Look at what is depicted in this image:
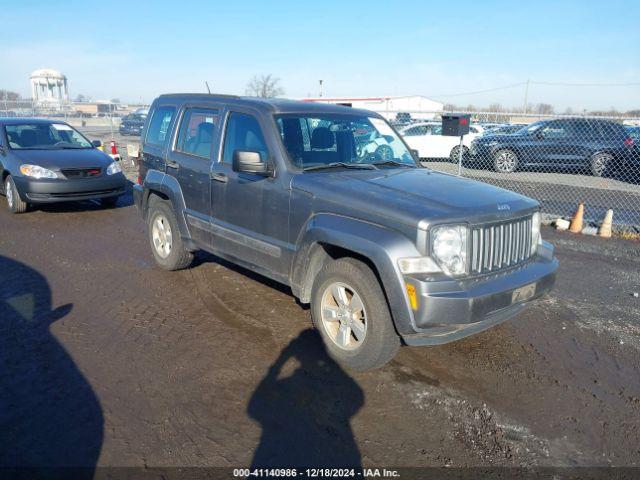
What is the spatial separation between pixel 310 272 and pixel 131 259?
11.2 ft

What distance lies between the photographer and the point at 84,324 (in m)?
4.41

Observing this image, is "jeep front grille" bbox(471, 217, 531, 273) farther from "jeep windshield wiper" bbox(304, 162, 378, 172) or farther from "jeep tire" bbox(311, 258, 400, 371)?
"jeep windshield wiper" bbox(304, 162, 378, 172)

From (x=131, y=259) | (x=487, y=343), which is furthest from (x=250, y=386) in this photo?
(x=131, y=259)

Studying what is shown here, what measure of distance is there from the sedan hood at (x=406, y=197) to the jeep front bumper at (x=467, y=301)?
433mm

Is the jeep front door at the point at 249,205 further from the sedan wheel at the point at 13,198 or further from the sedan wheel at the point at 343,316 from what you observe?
the sedan wheel at the point at 13,198

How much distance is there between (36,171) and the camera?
825 centimetres

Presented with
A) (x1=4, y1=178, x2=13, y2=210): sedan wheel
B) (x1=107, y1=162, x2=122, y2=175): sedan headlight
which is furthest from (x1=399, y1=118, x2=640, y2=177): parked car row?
(x1=4, y1=178, x2=13, y2=210): sedan wheel

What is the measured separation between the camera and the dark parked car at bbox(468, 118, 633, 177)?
1420 centimetres

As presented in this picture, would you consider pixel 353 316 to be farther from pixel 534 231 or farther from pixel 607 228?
pixel 607 228

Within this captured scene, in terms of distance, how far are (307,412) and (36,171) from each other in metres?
7.32

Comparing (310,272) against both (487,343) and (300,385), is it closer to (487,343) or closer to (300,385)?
(300,385)

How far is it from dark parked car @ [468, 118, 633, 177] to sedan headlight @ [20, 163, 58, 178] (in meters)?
12.2

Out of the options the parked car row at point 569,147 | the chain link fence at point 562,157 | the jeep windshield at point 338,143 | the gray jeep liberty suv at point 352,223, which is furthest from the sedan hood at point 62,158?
the parked car row at point 569,147

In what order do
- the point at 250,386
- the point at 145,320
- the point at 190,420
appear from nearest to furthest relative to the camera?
the point at 190,420, the point at 250,386, the point at 145,320
